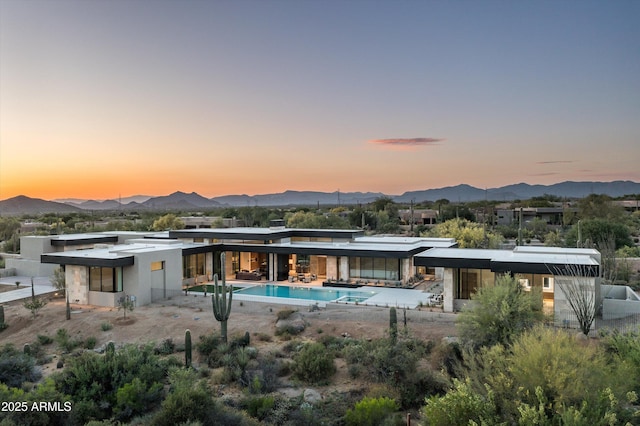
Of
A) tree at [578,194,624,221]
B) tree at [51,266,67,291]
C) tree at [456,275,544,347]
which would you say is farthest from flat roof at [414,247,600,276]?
tree at [578,194,624,221]

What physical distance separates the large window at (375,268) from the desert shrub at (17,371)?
18.6 m

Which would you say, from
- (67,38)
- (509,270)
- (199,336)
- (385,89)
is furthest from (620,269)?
(67,38)

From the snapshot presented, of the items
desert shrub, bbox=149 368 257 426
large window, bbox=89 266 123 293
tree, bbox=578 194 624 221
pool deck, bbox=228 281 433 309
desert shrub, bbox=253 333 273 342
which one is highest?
tree, bbox=578 194 624 221

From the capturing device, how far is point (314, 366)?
1413 cm

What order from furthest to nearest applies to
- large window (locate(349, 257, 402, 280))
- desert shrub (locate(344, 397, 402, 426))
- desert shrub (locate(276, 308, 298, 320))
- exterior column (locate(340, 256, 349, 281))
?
exterior column (locate(340, 256, 349, 281)) < large window (locate(349, 257, 402, 280)) < desert shrub (locate(276, 308, 298, 320)) < desert shrub (locate(344, 397, 402, 426))

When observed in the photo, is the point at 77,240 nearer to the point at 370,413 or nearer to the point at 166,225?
the point at 166,225

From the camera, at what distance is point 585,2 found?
32188mm

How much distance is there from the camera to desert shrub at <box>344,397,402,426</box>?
34.8ft

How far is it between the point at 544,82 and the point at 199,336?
35.9 m

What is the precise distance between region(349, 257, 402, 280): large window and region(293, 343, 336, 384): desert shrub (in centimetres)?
1398

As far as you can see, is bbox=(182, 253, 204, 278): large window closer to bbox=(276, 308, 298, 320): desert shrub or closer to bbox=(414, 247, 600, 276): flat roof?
bbox=(276, 308, 298, 320): desert shrub

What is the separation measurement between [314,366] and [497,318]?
6.10m

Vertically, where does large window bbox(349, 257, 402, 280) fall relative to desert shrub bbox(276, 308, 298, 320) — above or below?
above

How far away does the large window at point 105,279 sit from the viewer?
24.4 m
